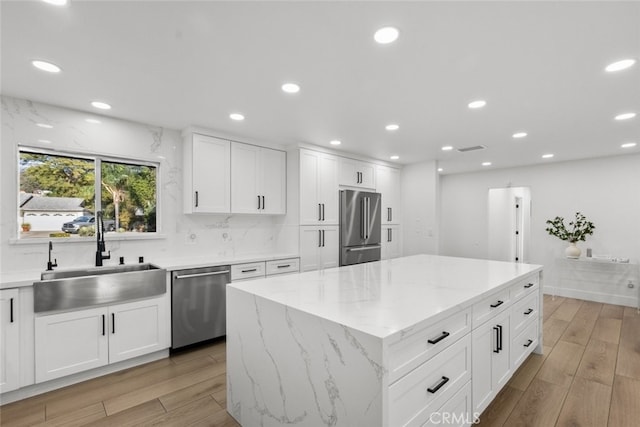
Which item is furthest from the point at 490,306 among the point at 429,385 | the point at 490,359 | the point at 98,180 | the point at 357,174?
the point at 98,180

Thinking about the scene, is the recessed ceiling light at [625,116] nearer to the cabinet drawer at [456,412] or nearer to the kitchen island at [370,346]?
the kitchen island at [370,346]

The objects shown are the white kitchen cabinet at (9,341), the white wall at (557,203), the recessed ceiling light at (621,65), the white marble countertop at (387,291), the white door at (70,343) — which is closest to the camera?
the white marble countertop at (387,291)

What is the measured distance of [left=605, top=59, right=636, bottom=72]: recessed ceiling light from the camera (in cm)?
198

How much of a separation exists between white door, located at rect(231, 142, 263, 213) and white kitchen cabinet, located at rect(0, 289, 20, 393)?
6.80 feet

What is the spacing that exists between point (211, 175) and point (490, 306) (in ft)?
10.1

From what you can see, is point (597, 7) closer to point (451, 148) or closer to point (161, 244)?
point (451, 148)

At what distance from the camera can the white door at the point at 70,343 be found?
2.33 meters

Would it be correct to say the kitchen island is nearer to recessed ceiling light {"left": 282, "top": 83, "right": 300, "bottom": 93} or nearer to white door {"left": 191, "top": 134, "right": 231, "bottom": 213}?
recessed ceiling light {"left": 282, "top": 83, "right": 300, "bottom": 93}

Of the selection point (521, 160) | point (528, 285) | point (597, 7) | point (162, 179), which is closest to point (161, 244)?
point (162, 179)

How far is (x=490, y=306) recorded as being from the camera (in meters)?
1.99

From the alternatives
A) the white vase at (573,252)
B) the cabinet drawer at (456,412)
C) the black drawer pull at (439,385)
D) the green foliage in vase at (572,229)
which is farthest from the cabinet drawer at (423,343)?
the green foliage in vase at (572,229)

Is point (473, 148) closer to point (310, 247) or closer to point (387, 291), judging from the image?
point (310, 247)

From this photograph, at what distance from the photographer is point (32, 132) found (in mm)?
2756

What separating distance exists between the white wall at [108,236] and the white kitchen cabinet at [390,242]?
217cm
